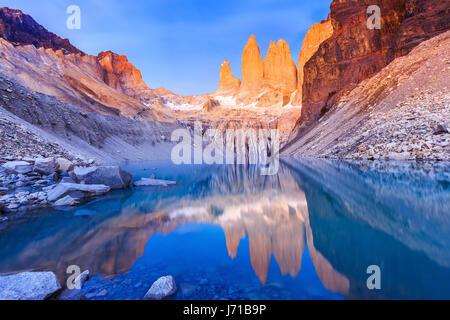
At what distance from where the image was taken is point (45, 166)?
13656 mm

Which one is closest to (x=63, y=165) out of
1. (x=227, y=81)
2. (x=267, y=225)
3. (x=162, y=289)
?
(x=267, y=225)

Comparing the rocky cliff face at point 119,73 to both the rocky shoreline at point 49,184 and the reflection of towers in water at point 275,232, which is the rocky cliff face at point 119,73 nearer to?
the rocky shoreline at point 49,184

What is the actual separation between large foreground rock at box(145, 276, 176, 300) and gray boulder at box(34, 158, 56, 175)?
44.4ft

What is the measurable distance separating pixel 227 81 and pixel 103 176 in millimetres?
140264

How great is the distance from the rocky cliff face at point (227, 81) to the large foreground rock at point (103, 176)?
130m

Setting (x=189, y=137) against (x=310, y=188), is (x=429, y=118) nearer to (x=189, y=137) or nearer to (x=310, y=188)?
(x=310, y=188)

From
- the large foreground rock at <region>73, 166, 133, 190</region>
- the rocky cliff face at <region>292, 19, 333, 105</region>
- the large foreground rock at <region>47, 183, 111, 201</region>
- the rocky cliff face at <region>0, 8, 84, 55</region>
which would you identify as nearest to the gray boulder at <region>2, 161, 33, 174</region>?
the large foreground rock at <region>73, 166, 133, 190</region>

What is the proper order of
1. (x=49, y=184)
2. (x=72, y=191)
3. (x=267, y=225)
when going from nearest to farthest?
(x=267, y=225) → (x=72, y=191) → (x=49, y=184)

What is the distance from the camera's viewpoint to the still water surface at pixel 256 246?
3637 millimetres

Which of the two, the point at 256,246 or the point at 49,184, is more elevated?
the point at 49,184

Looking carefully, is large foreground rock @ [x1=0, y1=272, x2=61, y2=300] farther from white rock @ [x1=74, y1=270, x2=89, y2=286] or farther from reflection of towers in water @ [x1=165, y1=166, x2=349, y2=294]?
reflection of towers in water @ [x1=165, y1=166, x2=349, y2=294]

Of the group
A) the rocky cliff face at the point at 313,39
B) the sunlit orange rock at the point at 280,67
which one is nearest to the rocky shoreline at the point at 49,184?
the rocky cliff face at the point at 313,39

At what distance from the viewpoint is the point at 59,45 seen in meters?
108

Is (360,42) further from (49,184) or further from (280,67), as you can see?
(280,67)
